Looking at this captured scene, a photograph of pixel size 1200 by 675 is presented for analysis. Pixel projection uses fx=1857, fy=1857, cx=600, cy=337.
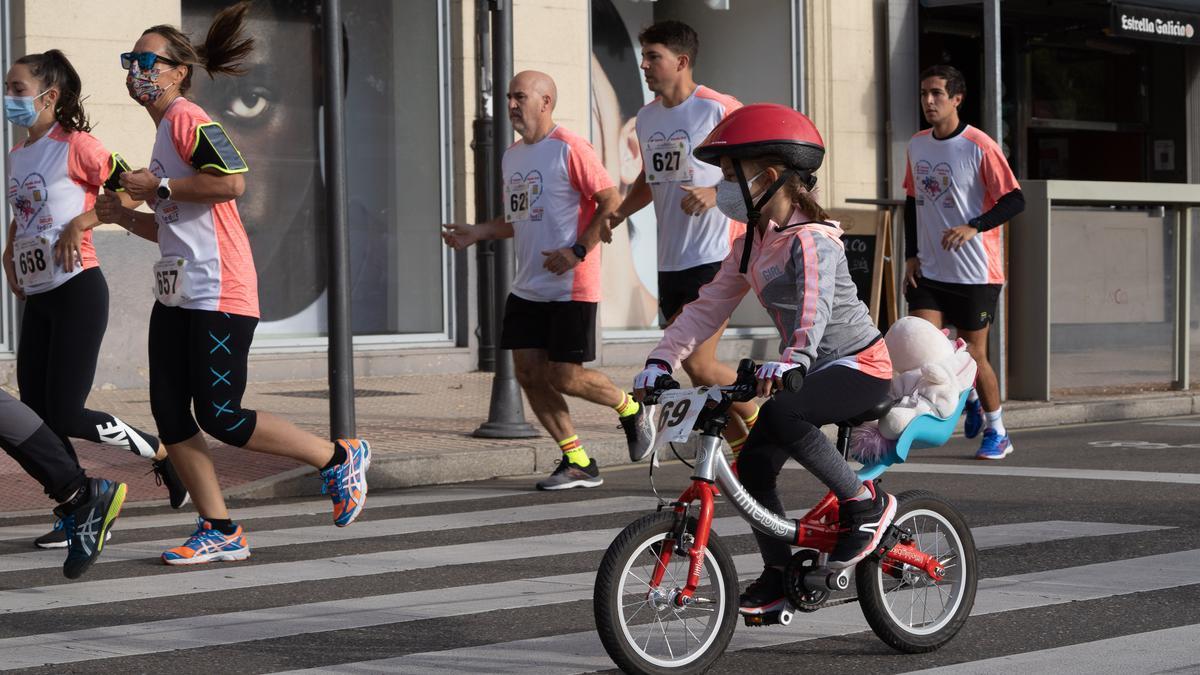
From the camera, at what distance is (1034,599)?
6004 mm

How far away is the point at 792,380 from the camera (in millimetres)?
4715

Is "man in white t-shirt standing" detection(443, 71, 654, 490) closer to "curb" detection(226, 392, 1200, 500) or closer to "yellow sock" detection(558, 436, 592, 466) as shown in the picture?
"yellow sock" detection(558, 436, 592, 466)

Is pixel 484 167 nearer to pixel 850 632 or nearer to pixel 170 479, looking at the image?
pixel 170 479

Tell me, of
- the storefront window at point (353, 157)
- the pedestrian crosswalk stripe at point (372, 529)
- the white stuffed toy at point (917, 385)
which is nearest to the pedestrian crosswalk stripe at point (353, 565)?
the pedestrian crosswalk stripe at point (372, 529)

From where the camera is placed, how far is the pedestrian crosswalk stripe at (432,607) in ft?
17.6

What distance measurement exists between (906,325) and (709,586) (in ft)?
5.27

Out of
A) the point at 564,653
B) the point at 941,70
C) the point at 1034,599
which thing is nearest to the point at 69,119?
the point at 564,653

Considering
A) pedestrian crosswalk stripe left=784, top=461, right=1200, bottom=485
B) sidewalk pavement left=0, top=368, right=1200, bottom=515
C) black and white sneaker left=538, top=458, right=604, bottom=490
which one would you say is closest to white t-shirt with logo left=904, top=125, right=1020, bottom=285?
pedestrian crosswalk stripe left=784, top=461, right=1200, bottom=485

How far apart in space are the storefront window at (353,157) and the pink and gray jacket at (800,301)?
9.45 metres

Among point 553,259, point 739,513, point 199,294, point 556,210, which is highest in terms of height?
point 556,210

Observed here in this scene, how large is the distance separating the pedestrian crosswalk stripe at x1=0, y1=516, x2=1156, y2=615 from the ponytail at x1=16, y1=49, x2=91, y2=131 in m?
1.87

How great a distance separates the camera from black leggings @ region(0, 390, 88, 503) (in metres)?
6.61

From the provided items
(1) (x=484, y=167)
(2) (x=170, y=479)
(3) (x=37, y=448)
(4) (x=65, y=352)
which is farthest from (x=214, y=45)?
(1) (x=484, y=167)

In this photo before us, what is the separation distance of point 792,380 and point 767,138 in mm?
726
